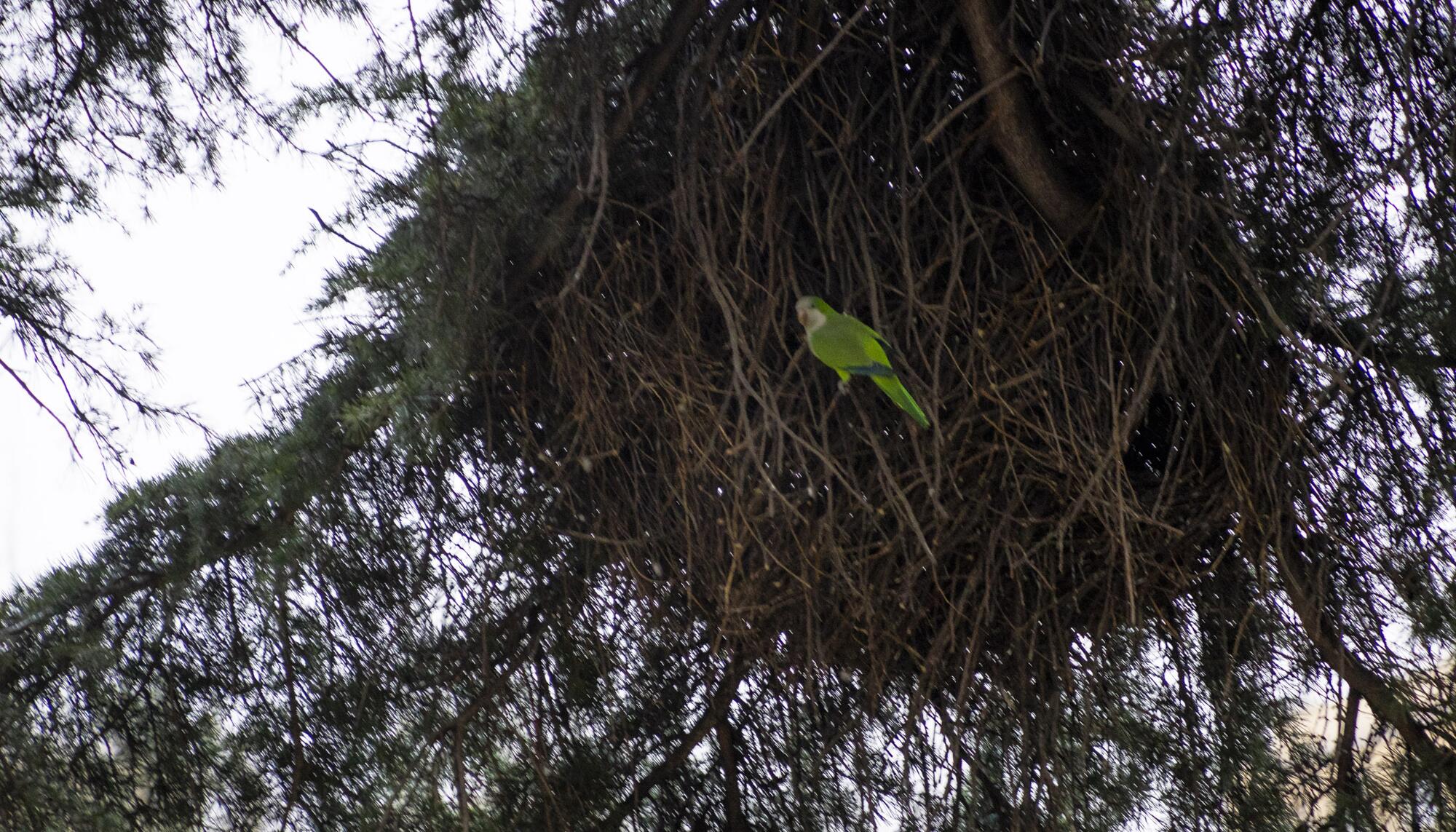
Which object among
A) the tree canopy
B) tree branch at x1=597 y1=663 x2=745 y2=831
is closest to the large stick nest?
the tree canopy

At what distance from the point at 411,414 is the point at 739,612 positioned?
1.40 feet

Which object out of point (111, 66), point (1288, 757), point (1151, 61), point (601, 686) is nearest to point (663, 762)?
point (601, 686)

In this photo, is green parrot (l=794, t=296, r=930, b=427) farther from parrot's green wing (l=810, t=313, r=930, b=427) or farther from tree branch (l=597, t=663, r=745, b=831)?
tree branch (l=597, t=663, r=745, b=831)

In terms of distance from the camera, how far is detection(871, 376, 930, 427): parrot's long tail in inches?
47.3

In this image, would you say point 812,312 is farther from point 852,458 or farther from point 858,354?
point 852,458

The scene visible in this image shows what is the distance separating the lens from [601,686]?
5.45ft

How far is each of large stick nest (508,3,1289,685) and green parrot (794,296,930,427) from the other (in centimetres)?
3

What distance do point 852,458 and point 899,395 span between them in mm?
96

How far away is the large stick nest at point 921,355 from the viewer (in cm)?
121

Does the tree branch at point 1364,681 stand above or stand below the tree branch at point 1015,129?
below

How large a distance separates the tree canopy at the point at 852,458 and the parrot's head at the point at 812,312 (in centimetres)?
→ 6

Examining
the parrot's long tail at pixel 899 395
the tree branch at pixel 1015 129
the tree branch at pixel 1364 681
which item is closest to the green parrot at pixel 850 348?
the parrot's long tail at pixel 899 395

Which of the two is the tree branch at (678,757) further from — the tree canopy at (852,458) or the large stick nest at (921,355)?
the large stick nest at (921,355)

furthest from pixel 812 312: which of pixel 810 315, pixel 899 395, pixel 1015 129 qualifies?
pixel 1015 129
